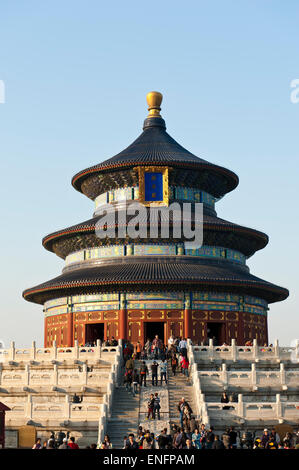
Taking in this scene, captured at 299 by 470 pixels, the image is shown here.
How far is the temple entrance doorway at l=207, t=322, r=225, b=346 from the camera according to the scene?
1981 inches

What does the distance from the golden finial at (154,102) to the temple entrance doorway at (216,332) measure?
1860 centimetres

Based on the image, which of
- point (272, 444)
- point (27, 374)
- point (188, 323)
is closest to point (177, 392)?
point (27, 374)

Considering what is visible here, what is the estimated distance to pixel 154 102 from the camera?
60.7 meters

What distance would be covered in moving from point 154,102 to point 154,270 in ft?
55.5

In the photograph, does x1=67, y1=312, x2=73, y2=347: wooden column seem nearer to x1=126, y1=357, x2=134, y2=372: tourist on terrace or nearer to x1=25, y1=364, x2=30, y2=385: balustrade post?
x1=25, y1=364, x2=30, y2=385: balustrade post

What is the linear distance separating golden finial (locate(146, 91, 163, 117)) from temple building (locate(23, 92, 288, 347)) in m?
3.36

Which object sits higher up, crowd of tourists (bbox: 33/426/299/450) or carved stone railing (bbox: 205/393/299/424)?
carved stone railing (bbox: 205/393/299/424)

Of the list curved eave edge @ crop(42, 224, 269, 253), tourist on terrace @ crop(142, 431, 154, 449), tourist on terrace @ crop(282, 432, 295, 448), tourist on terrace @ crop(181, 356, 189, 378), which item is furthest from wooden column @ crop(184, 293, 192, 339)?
tourist on terrace @ crop(142, 431, 154, 449)

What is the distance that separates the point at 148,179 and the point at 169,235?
5042 mm

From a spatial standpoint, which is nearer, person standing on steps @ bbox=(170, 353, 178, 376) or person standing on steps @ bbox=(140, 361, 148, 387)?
person standing on steps @ bbox=(140, 361, 148, 387)

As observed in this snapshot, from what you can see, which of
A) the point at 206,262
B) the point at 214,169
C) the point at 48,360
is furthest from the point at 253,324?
the point at 48,360

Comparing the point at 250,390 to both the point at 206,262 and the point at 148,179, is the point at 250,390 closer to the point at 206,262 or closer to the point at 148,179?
the point at 206,262

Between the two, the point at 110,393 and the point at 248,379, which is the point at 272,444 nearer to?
the point at 248,379

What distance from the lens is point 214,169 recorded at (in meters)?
55.6
